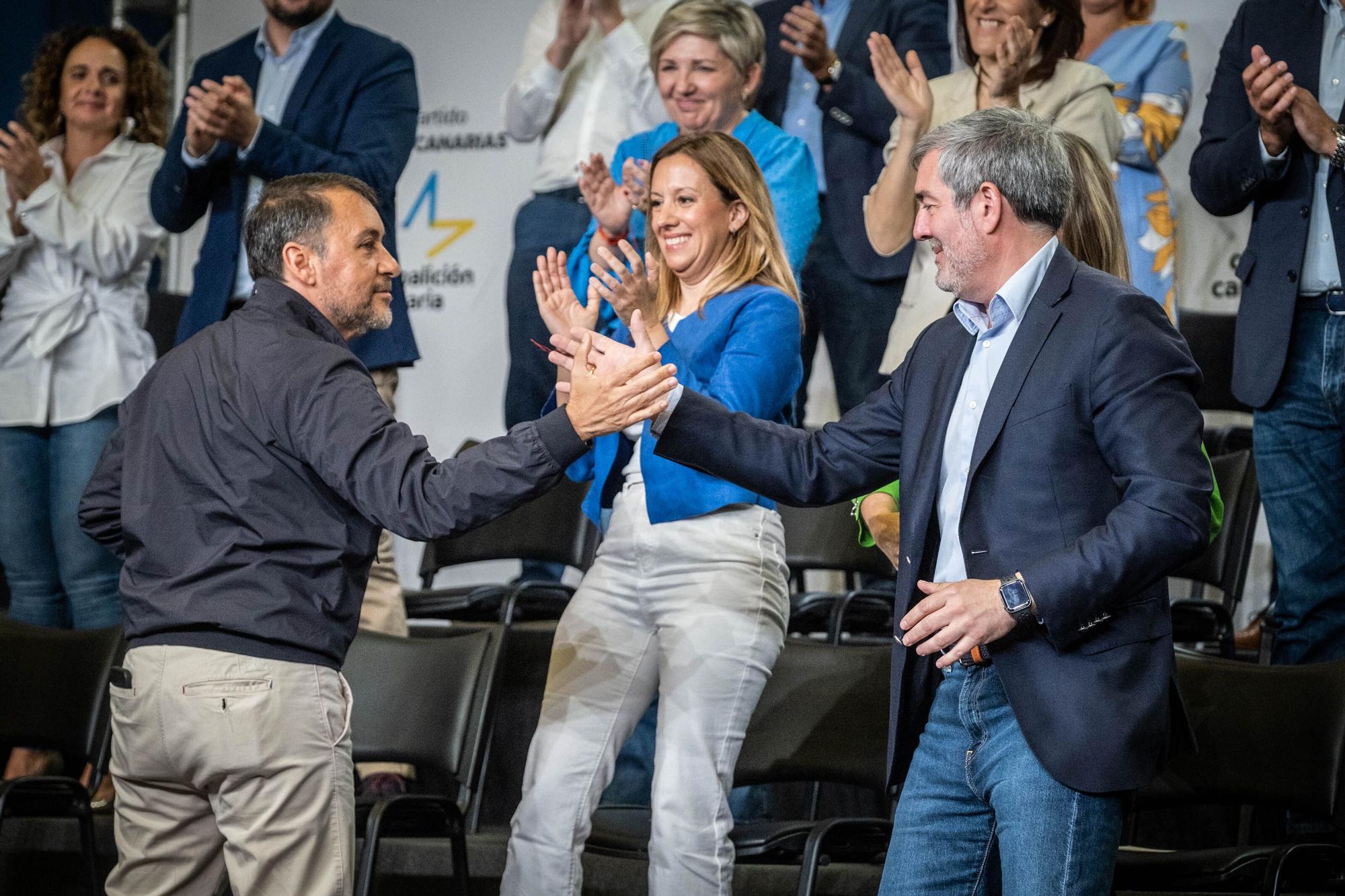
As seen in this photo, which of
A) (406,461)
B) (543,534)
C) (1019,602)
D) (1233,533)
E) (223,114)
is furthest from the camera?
(543,534)

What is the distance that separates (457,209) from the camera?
6.52 meters

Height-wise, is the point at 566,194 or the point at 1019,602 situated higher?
the point at 566,194

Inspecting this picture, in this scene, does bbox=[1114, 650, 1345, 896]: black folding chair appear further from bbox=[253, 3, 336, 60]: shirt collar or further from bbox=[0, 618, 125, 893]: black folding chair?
bbox=[253, 3, 336, 60]: shirt collar

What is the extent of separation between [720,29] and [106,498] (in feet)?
7.63

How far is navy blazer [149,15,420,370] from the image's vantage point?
14.9ft

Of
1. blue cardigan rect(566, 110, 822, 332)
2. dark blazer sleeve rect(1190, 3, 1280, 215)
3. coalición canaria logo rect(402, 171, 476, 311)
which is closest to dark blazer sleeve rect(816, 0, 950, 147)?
blue cardigan rect(566, 110, 822, 332)

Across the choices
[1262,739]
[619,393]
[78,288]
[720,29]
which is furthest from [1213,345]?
[78,288]

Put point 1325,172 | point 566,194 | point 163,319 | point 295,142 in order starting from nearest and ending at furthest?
point 1325,172 < point 295,142 < point 566,194 < point 163,319

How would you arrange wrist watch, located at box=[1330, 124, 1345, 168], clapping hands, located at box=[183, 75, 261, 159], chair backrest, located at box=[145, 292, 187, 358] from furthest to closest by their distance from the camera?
chair backrest, located at box=[145, 292, 187, 358], clapping hands, located at box=[183, 75, 261, 159], wrist watch, located at box=[1330, 124, 1345, 168]

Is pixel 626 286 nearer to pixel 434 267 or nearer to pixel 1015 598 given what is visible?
pixel 1015 598

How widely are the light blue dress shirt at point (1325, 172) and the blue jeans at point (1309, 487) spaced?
86 mm

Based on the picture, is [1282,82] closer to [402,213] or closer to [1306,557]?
[1306,557]

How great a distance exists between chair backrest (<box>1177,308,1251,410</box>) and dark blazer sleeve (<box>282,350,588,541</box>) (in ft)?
10.2

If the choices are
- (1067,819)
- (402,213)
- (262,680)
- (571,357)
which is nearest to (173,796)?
(262,680)
